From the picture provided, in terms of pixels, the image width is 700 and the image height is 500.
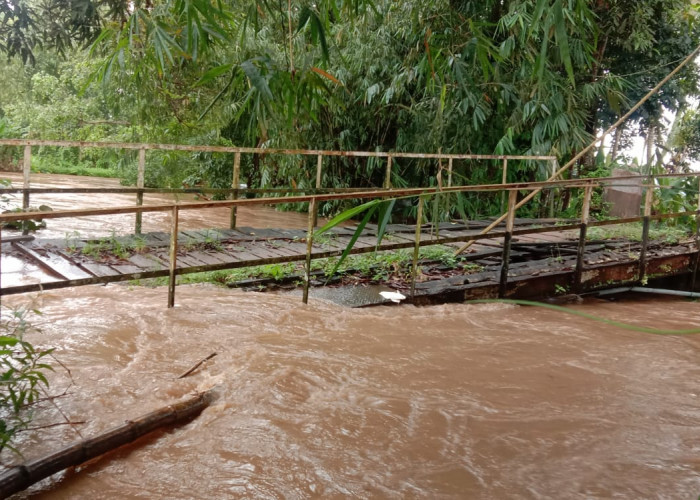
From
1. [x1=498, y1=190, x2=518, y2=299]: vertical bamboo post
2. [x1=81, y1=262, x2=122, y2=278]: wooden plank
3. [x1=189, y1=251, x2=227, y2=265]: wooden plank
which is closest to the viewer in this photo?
[x1=81, y1=262, x2=122, y2=278]: wooden plank

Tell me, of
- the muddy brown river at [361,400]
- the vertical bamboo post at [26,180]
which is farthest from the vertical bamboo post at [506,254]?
the vertical bamboo post at [26,180]

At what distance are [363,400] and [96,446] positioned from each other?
155cm

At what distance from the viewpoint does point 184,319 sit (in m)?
4.59

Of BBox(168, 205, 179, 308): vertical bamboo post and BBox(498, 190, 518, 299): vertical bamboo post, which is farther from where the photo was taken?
BBox(498, 190, 518, 299): vertical bamboo post

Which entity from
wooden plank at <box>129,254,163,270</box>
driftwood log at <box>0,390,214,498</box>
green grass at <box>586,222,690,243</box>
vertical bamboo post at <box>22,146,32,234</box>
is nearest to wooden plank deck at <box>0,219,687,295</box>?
wooden plank at <box>129,254,163,270</box>

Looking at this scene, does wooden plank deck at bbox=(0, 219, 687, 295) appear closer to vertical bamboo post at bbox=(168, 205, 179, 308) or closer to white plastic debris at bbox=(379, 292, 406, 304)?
vertical bamboo post at bbox=(168, 205, 179, 308)

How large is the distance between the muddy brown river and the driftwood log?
0.09m

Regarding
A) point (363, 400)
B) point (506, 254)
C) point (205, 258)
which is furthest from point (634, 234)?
point (363, 400)

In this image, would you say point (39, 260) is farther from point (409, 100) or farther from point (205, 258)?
point (409, 100)

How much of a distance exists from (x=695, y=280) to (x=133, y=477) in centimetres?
763

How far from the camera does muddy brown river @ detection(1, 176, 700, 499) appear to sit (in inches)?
113

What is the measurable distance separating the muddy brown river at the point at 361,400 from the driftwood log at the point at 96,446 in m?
0.09

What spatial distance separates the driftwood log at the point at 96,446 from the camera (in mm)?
2361

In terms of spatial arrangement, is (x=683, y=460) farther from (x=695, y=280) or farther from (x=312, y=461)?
(x=695, y=280)
